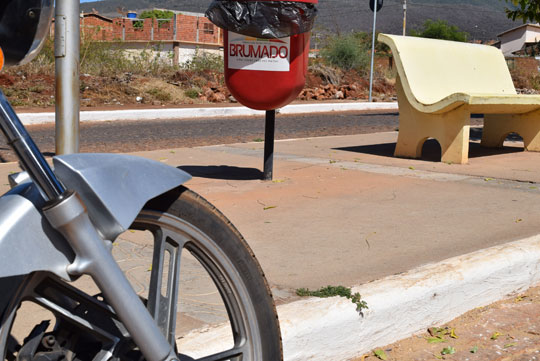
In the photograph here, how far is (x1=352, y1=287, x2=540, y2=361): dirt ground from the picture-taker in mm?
2914

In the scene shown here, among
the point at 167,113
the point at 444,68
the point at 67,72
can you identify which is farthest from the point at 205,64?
the point at 67,72

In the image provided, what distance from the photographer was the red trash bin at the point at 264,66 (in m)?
5.69

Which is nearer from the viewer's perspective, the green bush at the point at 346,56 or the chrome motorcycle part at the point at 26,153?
the chrome motorcycle part at the point at 26,153

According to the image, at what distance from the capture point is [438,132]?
7.47 meters

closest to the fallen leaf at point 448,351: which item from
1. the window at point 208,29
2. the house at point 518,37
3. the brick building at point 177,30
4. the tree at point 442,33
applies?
the brick building at point 177,30

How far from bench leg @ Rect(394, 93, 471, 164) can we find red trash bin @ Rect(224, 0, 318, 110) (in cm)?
206

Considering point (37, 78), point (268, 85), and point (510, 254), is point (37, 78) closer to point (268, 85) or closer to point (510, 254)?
point (268, 85)

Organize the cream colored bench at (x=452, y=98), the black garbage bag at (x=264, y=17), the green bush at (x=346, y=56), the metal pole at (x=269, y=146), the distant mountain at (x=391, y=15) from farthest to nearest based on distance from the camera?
the distant mountain at (x=391, y=15) → the green bush at (x=346, y=56) → the cream colored bench at (x=452, y=98) → the metal pole at (x=269, y=146) → the black garbage bag at (x=264, y=17)

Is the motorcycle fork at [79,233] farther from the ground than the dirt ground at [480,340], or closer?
farther from the ground

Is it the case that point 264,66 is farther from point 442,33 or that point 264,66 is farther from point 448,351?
point 442,33

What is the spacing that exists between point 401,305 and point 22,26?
1969 millimetres

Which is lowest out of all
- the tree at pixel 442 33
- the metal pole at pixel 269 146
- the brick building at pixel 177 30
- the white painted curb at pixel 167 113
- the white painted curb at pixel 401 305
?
the white painted curb at pixel 401 305

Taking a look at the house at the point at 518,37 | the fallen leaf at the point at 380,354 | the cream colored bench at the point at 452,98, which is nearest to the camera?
the fallen leaf at the point at 380,354

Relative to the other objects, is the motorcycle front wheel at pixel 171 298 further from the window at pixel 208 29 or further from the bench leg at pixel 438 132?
the window at pixel 208 29
